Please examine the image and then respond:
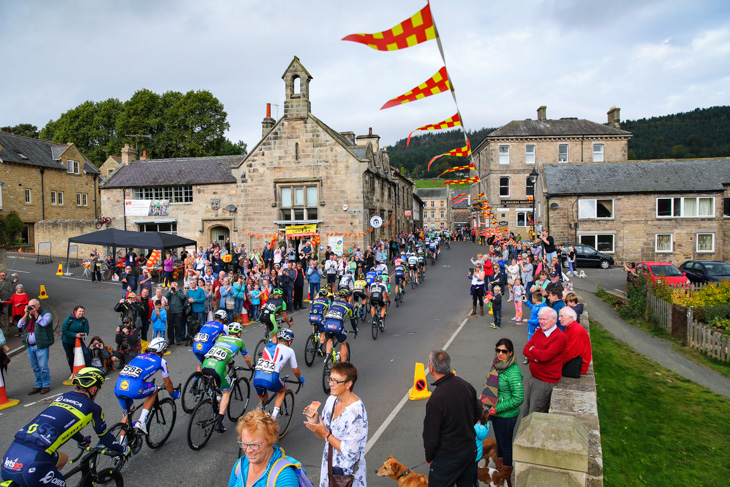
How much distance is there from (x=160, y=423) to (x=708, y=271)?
2422 cm

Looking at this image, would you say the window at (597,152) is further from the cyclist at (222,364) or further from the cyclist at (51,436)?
the cyclist at (51,436)

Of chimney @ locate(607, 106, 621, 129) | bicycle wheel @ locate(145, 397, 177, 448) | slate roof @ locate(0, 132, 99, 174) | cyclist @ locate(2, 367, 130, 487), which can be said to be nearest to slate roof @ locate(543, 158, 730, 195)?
chimney @ locate(607, 106, 621, 129)

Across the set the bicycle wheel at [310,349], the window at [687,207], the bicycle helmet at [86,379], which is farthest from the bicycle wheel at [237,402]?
the window at [687,207]

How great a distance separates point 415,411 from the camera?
27.0 feet

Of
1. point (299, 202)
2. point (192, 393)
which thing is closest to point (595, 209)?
point (299, 202)

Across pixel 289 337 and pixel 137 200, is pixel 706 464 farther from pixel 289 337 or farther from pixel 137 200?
pixel 137 200

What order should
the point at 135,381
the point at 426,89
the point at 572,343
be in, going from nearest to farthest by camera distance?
the point at 135,381, the point at 572,343, the point at 426,89

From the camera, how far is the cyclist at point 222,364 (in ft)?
22.5

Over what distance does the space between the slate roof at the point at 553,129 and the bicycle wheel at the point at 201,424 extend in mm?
44072

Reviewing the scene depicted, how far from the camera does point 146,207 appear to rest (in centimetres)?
A: 3238

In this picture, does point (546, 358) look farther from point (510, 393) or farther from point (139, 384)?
point (139, 384)

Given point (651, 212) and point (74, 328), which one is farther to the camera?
point (651, 212)

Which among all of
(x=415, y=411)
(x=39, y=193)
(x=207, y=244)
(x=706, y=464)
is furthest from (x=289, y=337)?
(x=39, y=193)

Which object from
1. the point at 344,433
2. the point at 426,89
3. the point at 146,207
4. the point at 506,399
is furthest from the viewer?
the point at 146,207
